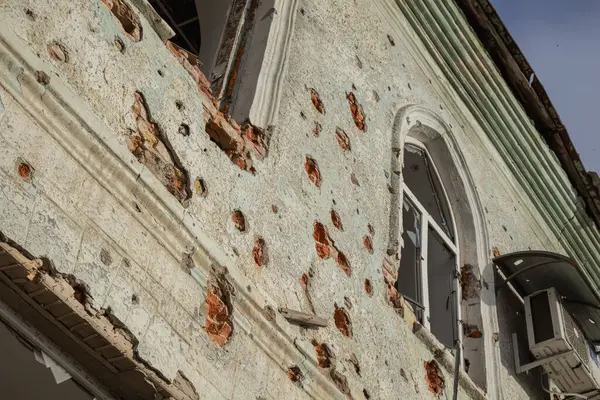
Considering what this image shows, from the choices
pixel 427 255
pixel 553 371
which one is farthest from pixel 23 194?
pixel 553 371

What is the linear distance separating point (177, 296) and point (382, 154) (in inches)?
89.7

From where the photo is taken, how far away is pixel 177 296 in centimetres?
327

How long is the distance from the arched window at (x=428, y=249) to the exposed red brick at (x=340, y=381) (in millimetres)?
1492

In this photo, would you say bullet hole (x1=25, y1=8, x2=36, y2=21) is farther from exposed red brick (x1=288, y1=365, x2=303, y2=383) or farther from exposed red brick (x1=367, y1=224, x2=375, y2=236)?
exposed red brick (x1=367, y1=224, x2=375, y2=236)

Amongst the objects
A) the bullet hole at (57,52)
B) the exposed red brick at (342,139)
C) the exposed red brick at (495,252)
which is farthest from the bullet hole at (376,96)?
the bullet hole at (57,52)

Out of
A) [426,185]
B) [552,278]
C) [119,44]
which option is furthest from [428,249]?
[119,44]

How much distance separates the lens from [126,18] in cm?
357

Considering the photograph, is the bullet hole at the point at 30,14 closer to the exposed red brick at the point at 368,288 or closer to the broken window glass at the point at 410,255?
the exposed red brick at the point at 368,288

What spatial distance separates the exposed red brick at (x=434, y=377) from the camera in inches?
189

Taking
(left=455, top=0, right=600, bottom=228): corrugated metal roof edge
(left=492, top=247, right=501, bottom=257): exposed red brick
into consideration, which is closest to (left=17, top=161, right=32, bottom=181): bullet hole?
(left=492, top=247, right=501, bottom=257): exposed red brick

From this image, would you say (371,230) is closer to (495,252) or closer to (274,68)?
(274,68)

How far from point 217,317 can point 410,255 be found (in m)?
2.76

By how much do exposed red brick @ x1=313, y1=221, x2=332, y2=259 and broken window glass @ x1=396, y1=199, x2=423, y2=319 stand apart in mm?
1467

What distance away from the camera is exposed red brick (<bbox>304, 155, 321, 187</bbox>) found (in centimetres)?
438
